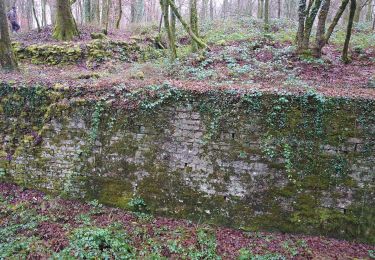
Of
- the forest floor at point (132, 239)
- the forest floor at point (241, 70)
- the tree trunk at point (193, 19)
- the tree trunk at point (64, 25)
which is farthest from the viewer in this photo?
the tree trunk at point (64, 25)

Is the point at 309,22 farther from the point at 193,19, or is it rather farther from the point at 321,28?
the point at 193,19

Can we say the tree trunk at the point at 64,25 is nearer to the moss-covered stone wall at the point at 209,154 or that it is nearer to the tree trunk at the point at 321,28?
the moss-covered stone wall at the point at 209,154

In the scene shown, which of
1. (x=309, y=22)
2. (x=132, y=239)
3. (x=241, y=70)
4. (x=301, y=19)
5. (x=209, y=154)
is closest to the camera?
(x=132, y=239)

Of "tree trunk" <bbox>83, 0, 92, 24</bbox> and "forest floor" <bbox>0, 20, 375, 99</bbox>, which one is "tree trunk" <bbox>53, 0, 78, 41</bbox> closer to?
"forest floor" <bbox>0, 20, 375, 99</bbox>

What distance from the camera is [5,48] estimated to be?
28.6ft

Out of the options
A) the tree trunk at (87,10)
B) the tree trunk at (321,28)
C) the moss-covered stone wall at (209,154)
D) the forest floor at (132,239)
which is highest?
the tree trunk at (87,10)

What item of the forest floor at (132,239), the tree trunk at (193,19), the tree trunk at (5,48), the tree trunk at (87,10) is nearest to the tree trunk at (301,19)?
the tree trunk at (193,19)

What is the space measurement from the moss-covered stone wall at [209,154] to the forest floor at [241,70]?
16.4 inches

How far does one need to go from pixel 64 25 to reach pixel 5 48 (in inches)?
145

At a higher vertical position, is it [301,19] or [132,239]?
[301,19]

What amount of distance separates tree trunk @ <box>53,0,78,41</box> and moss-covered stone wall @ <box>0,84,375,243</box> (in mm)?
5420

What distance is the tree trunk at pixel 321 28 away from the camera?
812cm

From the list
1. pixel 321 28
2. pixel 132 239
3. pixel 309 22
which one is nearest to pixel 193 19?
pixel 309 22

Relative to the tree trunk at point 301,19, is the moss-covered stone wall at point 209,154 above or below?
below
